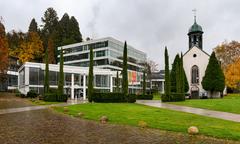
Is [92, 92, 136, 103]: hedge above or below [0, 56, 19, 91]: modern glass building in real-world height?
below

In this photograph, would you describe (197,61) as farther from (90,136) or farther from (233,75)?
(90,136)

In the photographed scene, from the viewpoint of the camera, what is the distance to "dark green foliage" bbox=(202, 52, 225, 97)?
54281 millimetres

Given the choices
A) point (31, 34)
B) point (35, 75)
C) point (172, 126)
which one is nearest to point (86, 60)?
point (31, 34)

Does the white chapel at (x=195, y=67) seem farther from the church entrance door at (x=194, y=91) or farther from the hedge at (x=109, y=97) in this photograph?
the hedge at (x=109, y=97)

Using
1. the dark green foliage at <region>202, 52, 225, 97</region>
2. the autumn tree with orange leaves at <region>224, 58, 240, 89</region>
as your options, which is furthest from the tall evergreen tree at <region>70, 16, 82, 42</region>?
the autumn tree with orange leaves at <region>224, 58, 240, 89</region>

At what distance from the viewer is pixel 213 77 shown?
5478 centimetres

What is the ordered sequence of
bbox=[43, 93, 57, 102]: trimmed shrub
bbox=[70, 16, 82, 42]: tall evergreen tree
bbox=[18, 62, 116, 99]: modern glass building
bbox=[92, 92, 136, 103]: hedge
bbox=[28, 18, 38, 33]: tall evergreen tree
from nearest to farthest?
bbox=[92, 92, 136, 103]: hedge, bbox=[43, 93, 57, 102]: trimmed shrub, bbox=[18, 62, 116, 99]: modern glass building, bbox=[28, 18, 38, 33]: tall evergreen tree, bbox=[70, 16, 82, 42]: tall evergreen tree

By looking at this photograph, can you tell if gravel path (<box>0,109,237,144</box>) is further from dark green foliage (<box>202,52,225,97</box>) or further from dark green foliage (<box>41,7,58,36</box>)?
dark green foliage (<box>41,7,58,36</box>)

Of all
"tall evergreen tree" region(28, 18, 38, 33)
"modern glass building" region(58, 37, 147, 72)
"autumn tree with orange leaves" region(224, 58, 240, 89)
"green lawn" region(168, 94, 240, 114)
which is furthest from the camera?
"tall evergreen tree" region(28, 18, 38, 33)

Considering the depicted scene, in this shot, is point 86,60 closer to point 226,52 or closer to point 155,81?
point 155,81

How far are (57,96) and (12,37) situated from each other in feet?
147

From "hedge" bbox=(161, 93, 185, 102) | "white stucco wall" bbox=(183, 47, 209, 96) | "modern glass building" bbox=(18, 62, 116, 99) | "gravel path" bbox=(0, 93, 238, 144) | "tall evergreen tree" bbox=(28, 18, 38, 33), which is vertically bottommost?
"gravel path" bbox=(0, 93, 238, 144)

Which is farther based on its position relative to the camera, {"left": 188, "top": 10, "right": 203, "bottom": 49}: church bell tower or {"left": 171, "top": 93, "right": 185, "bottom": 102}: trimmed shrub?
{"left": 188, "top": 10, "right": 203, "bottom": 49}: church bell tower

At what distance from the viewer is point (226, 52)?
208ft
